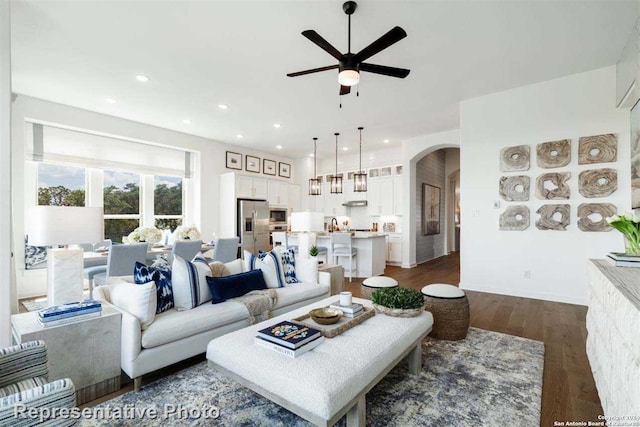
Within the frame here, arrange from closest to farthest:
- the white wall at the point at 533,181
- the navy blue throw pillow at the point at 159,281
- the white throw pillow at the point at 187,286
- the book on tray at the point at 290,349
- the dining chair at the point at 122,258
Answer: the book on tray at the point at 290,349 → the navy blue throw pillow at the point at 159,281 → the white throw pillow at the point at 187,286 → the dining chair at the point at 122,258 → the white wall at the point at 533,181

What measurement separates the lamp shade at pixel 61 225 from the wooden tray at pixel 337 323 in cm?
170

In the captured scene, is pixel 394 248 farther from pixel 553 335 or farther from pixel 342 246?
pixel 553 335

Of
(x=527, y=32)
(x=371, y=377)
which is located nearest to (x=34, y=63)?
(x=371, y=377)

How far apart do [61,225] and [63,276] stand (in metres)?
0.39

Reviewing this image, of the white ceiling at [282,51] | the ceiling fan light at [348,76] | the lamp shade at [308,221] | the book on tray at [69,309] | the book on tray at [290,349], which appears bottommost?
the book on tray at [290,349]

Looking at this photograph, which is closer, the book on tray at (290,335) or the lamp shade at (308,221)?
the book on tray at (290,335)

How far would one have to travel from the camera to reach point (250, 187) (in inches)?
291

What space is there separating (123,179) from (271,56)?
4.11 meters

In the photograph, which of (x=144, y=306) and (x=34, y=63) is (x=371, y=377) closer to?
(x=144, y=306)

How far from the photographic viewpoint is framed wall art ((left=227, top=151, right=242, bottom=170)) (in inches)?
291

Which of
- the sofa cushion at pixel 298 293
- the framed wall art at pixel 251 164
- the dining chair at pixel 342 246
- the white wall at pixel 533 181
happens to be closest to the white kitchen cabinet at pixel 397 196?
the dining chair at pixel 342 246

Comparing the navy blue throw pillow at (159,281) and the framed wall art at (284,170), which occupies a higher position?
the framed wall art at (284,170)

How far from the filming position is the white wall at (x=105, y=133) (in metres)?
4.42

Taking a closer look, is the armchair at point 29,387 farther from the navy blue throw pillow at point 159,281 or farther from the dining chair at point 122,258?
the dining chair at point 122,258
